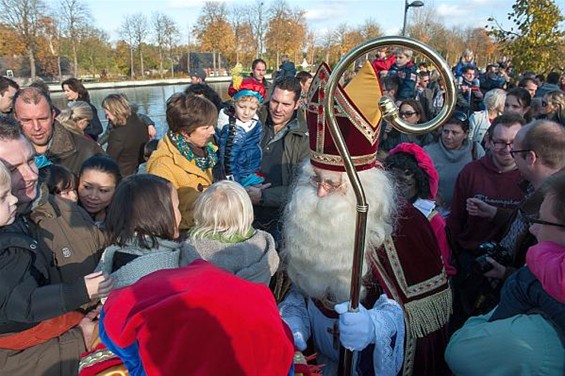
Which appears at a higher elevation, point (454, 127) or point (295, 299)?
point (454, 127)

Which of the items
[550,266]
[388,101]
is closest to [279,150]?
[388,101]

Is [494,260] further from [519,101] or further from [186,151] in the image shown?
[519,101]

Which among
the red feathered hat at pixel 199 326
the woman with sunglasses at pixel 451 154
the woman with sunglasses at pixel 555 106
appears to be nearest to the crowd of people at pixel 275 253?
the red feathered hat at pixel 199 326

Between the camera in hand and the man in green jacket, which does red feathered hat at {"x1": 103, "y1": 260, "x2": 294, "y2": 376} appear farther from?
the man in green jacket

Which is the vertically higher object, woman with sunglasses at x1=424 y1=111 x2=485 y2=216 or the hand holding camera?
woman with sunglasses at x1=424 y1=111 x2=485 y2=216

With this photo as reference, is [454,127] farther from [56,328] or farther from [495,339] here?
[56,328]

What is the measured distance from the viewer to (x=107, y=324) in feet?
3.53

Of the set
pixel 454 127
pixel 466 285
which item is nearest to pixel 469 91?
pixel 454 127

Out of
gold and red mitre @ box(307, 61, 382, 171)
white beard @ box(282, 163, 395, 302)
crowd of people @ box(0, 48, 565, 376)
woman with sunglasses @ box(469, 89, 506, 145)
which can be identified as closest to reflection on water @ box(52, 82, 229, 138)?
woman with sunglasses @ box(469, 89, 506, 145)

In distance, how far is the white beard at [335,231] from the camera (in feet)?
7.13

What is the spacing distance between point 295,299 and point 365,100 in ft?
3.63

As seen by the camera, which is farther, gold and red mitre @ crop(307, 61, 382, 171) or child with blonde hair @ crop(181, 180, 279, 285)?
child with blonde hair @ crop(181, 180, 279, 285)

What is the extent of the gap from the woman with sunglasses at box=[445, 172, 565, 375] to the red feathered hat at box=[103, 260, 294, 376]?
2.87 feet

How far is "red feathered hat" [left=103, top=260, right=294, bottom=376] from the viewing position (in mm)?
963
